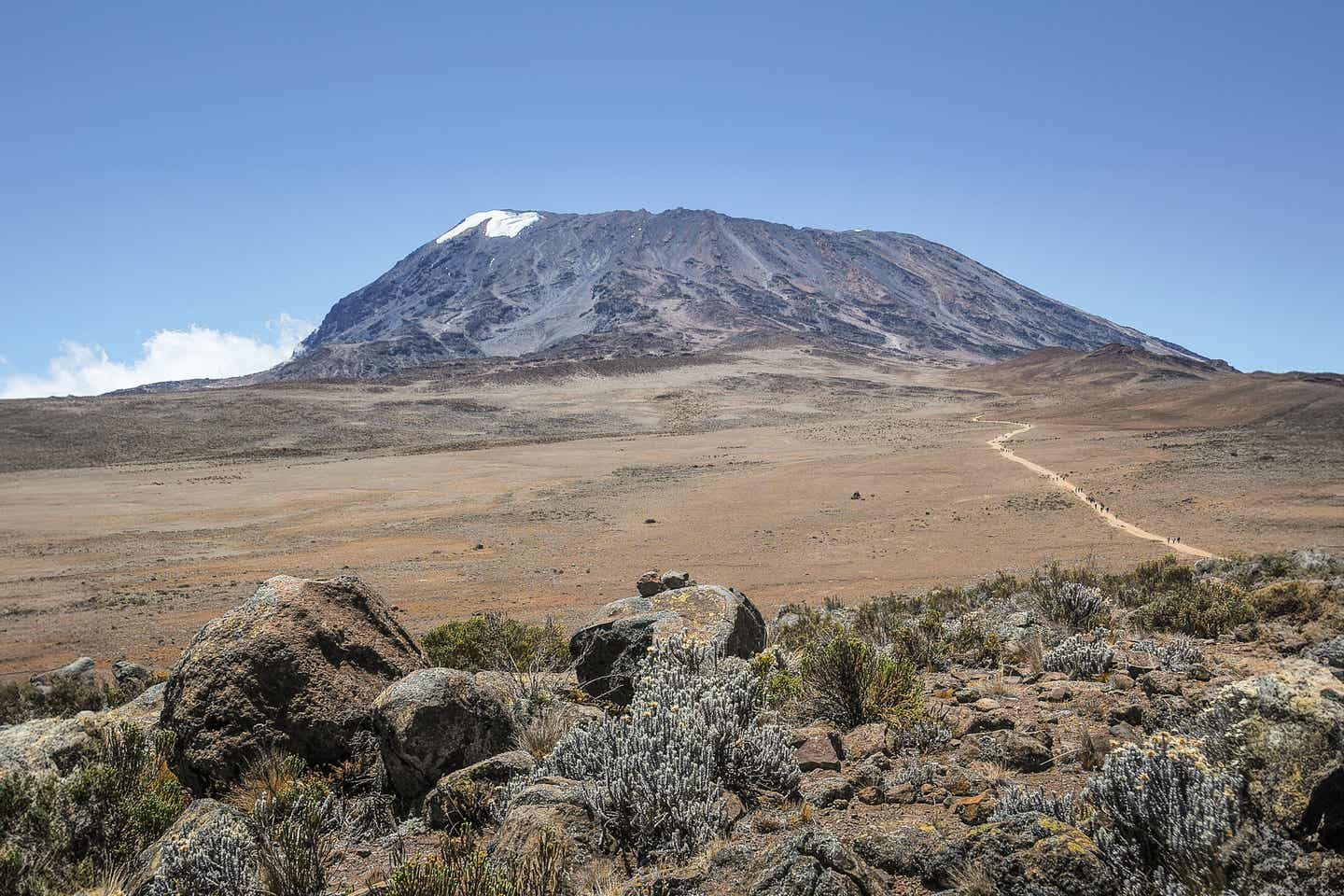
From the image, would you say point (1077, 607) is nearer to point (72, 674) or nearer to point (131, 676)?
point (131, 676)

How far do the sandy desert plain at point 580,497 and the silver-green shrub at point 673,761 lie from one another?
10184mm

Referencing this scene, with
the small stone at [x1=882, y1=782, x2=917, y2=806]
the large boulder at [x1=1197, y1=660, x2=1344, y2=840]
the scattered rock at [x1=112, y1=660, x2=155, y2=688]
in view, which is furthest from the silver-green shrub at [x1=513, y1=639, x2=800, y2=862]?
the scattered rock at [x1=112, y1=660, x2=155, y2=688]

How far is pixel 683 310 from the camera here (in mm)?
147625

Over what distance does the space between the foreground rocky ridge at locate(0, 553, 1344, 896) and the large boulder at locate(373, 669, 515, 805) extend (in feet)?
0.05

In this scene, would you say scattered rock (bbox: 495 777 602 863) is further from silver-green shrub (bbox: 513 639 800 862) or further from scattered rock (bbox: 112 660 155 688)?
scattered rock (bbox: 112 660 155 688)

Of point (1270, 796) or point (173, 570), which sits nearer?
point (1270, 796)

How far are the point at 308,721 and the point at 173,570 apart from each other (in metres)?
17.9

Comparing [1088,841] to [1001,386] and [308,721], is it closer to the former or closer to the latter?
[308,721]

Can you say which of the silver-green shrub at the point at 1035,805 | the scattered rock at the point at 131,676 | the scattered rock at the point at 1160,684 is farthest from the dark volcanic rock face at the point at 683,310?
the silver-green shrub at the point at 1035,805

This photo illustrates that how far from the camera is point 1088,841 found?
2465 millimetres

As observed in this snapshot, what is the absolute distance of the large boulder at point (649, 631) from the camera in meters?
5.47

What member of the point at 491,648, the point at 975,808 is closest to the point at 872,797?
the point at 975,808

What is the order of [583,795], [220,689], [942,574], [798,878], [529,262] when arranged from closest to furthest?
[798,878] → [583,795] → [220,689] → [942,574] → [529,262]

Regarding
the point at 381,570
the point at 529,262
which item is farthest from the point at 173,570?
the point at 529,262
